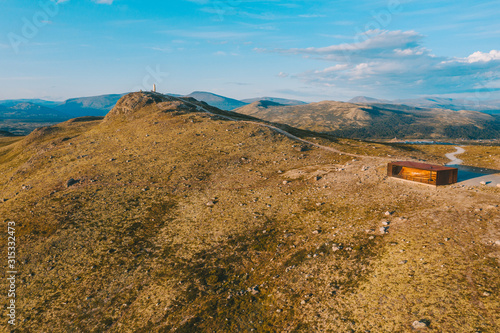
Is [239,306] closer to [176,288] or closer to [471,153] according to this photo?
[176,288]

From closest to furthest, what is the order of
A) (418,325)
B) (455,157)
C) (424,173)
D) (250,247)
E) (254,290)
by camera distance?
(418,325) → (254,290) → (250,247) → (424,173) → (455,157)

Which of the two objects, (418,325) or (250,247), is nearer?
(418,325)

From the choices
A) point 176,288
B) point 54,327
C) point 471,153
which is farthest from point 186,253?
point 471,153

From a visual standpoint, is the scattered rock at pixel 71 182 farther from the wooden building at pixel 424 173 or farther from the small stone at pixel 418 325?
the wooden building at pixel 424 173

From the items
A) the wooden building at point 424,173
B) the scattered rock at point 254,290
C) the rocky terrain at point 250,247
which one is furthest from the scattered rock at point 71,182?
the wooden building at point 424,173

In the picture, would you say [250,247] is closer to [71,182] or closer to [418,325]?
[418,325]

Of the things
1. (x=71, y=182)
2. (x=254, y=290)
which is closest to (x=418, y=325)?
(x=254, y=290)
